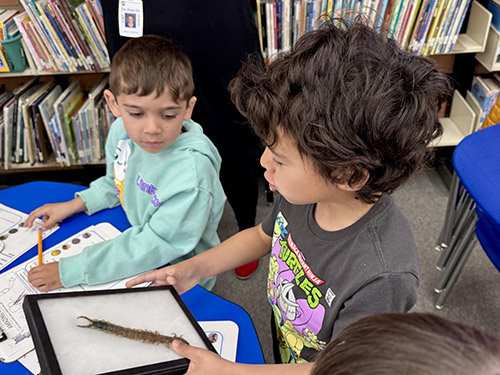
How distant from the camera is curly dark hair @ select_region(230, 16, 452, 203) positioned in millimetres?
662

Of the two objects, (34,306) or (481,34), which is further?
(481,34)

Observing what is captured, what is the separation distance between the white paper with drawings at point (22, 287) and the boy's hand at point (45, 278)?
0.04ft

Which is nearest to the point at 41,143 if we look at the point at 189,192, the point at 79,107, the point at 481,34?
the point at 79,107

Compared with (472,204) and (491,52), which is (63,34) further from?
(491,52)

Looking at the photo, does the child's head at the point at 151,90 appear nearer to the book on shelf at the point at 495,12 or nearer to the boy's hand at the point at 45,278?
the boy's hand at the point at 45,278

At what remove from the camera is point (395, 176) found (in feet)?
2.40

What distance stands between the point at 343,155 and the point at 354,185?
0.22 feet

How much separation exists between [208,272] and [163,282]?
4.3 inches

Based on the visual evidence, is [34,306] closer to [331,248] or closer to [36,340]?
[36,340]

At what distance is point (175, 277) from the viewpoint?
3.26 ft

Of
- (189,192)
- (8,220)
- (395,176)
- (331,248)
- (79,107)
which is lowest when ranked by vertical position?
(79,107)

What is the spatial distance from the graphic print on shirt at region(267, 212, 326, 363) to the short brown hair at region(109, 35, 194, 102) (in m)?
0.44

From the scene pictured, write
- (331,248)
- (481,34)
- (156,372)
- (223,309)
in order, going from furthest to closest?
(481,34), (223,309), (331,248), (156,372)

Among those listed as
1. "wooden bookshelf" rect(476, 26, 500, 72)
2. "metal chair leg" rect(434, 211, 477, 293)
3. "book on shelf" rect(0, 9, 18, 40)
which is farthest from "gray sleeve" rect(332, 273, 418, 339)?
"book on shelf" rect(0, 9, 18, 40)
